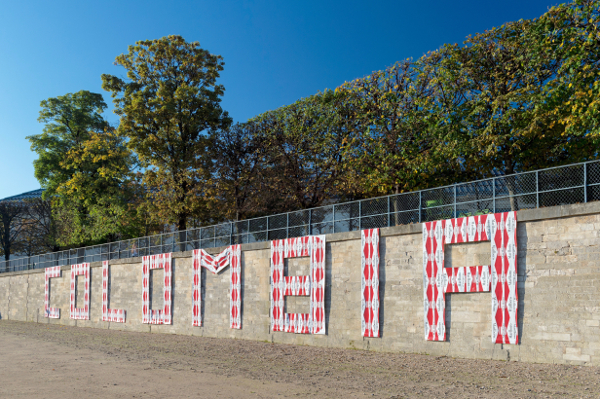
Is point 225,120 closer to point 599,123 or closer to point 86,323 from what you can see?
point 86,323

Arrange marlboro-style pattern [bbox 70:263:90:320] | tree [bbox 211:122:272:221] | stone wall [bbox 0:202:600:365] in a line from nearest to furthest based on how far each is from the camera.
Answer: stone wall [bbox 0:202:600:365]
tree [bbox 211:122:272:221]
marlboro-style pattern [bbox 70:263:90:320]

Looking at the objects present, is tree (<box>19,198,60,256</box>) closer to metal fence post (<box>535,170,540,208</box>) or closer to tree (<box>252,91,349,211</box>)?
tree (<box>252,91,349,211</box>)

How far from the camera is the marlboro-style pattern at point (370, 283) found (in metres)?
16.5

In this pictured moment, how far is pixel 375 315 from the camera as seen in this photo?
16438 mm

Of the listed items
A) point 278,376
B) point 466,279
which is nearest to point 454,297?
point 466,279

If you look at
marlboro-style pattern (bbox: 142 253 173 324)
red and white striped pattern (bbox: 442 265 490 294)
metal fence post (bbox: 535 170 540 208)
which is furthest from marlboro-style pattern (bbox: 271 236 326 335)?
marlboro-style pattern (bbox: 142 253 173 324)

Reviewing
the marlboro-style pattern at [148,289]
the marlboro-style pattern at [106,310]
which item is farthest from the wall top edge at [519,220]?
the marlboro-style pattern at [106,310]

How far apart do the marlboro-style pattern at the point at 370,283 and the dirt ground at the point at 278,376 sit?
3.08ft

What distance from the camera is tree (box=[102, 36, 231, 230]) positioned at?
Result: 3222cm

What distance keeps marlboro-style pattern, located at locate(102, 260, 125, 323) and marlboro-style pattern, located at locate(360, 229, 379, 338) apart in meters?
18.7

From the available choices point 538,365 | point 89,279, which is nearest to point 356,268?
point 538,365

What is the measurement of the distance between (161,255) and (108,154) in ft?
49.6

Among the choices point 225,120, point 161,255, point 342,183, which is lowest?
point 161,255

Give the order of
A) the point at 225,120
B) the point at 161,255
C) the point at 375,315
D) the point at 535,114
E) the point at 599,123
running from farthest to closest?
the point at 225,120 → the point at 161,255 → the point at 535,114 → the point at 375,315 → the point at 599,123
